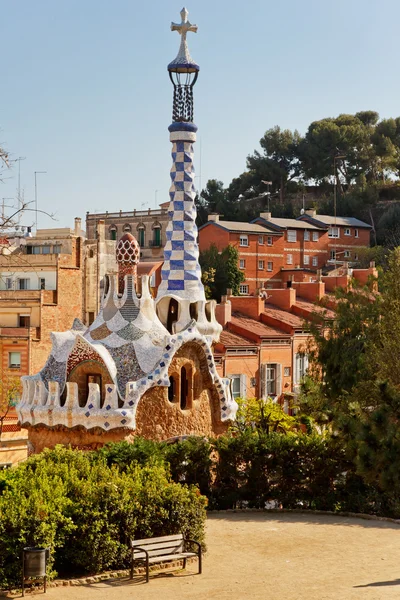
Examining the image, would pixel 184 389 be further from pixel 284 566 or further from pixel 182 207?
pixel 284 566

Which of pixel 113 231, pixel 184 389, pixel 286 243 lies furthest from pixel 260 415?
pixel 113 231

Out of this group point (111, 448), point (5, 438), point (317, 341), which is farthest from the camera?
point (5, 438)

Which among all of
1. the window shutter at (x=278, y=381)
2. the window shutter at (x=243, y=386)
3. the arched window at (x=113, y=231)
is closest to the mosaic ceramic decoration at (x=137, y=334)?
the window shutter at (x=243, y=386)

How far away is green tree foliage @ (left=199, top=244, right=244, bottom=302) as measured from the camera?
62.9m

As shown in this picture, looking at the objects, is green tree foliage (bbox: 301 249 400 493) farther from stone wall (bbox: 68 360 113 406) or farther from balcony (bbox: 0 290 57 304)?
balcony (bbox: 0 290 57 304)

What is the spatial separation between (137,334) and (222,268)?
40.2m

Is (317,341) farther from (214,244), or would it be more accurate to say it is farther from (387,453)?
(214,244)

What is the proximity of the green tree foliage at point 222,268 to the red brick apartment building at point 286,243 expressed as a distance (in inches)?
64.8

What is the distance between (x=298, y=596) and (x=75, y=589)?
293 cm

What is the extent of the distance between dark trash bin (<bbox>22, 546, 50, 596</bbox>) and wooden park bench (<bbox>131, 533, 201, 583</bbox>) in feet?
4.70

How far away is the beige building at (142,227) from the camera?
7544 cm

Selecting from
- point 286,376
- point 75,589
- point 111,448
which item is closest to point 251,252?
point 286,376

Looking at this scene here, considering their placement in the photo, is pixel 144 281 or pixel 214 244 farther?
pixel 214 244

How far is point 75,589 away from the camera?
45.6ft
